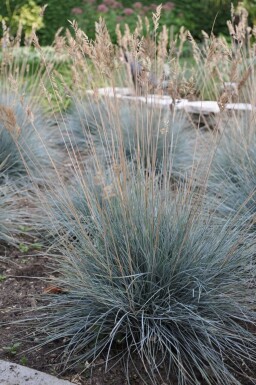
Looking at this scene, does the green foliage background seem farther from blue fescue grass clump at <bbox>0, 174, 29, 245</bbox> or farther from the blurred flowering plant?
blue fescue grass clump at <bbox>0, 174, 29, 245</bbox>

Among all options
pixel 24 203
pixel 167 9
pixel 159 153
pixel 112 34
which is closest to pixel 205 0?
pixel 167 9

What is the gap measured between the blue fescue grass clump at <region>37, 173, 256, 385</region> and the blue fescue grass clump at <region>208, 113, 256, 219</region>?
2.63 feet

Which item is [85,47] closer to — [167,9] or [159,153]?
[159,153]

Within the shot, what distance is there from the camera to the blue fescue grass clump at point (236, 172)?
3.83 metres

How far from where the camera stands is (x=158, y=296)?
8.72ft

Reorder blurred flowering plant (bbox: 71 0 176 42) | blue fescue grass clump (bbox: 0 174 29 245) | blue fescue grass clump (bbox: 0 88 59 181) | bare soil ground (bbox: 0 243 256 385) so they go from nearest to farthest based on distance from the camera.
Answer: bare soil ground (bbox: 0 243 256 385) < blue fescue grass clump (bbox: 0 174 29 245) < blue fescue grass clump (bbox: 0 88 59 181) < blurred flowering plant (bbox: 71 0 176 42)

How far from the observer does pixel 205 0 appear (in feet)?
40.4

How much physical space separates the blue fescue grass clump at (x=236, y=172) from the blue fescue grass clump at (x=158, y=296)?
Result: 0.80 m

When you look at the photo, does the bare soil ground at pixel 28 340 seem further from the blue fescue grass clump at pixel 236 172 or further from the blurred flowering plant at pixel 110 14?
the blurred flowering plant at pixel 110 14

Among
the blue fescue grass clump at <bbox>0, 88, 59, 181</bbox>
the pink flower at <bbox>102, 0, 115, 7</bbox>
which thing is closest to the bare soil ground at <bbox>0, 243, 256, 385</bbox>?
the blue fescue grass clump at <bbox>0, 88, 59, 181</bbox>

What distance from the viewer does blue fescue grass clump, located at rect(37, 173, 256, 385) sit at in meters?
2.57

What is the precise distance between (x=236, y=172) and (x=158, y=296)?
190 centimetres

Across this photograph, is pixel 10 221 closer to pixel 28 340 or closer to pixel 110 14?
pixel 28 340

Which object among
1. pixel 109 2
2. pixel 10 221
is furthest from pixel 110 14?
pixel 10 221
